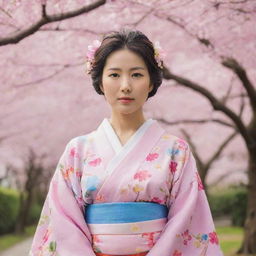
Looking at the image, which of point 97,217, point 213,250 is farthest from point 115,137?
point 213,250

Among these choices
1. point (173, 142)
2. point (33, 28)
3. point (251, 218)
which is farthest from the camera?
point (251, 218)

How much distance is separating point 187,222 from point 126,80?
77 centimetres

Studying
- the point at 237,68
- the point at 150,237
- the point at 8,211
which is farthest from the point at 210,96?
the point at 8,211

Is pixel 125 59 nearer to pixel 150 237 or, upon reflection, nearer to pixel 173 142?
pixel 173 142

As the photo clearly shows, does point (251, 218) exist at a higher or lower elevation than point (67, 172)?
lower

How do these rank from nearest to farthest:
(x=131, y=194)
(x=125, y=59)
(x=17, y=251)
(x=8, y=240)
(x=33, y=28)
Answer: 1. (x=131, y=194)
2. (x=125, y=59)
3. (x=33, y=28)
4. (x=17, y=251)
5. (x=8, y=240)

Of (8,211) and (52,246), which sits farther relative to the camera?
Answer: (8,211)

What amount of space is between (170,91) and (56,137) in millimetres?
4493

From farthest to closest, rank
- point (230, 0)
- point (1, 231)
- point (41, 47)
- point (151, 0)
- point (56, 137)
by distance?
point (1, 231) < point (56, 137) < point (41, 47) < point (151, 0) < point (230, 0)

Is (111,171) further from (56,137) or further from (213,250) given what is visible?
(56,137)

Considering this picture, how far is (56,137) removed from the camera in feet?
56.3

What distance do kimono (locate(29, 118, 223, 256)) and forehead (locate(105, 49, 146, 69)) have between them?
35 centimetres

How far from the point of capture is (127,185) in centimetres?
280

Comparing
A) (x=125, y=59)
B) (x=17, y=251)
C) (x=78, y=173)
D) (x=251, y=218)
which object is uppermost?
(x=125, y=59)
